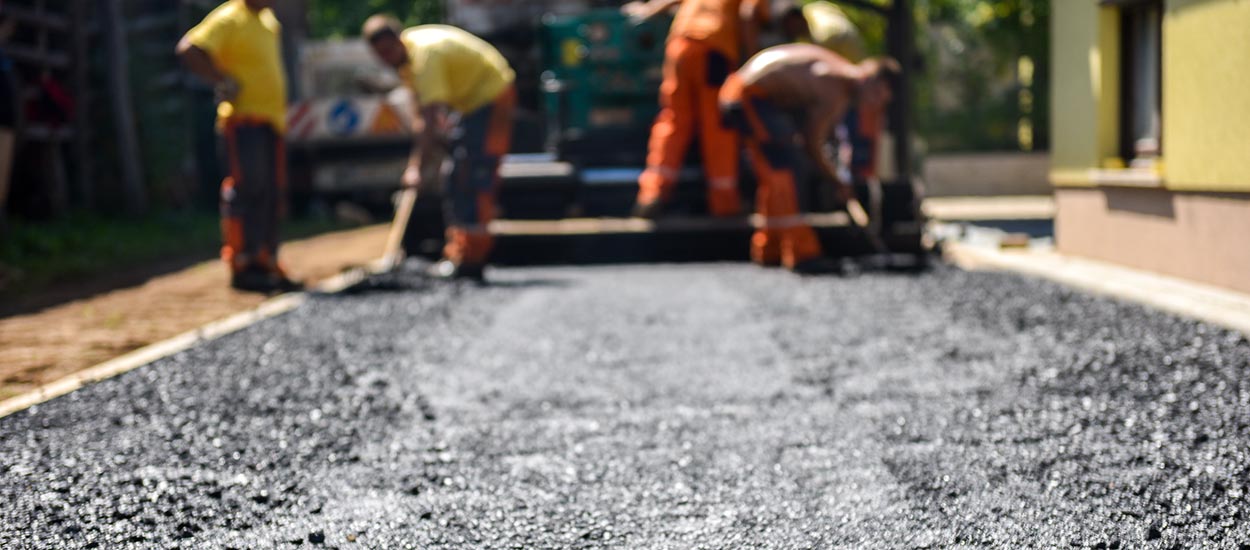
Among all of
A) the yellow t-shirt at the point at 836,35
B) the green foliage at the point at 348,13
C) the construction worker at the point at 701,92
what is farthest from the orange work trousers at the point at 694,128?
the green foliage at the point at 348,13

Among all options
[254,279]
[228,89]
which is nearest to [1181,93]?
[228,89]

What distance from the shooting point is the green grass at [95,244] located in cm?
830

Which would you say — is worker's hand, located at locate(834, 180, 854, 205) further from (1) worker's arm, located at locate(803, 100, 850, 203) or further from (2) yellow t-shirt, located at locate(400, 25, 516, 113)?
(2) yellow t-shirt, located at locate(400, 25, 516, 113)

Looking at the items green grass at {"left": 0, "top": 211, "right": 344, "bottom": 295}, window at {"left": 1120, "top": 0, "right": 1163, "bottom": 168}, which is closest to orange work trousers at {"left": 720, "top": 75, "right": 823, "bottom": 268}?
window at {"left": 1120, "top": 0, "right": 1163, "bottom": 168}

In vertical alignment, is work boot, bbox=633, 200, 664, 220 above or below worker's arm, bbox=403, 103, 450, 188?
below

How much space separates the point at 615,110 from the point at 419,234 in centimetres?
198

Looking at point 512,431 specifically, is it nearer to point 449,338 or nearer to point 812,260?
point 449,338

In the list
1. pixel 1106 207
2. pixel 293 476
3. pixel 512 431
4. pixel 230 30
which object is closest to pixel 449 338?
pixel 512 431

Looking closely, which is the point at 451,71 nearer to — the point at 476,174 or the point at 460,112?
the point at 460,112

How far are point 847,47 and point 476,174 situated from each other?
4.09 metres

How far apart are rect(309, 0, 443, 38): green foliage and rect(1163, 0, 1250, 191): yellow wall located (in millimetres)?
22023

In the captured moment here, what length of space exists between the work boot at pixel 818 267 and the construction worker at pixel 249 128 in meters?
3.06

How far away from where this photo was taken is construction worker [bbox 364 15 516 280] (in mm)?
7254

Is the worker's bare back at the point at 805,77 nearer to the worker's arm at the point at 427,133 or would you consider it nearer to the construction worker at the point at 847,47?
the construction worker at the point at 847,47
